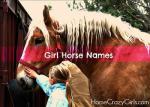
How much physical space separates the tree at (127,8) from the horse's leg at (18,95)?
28.8ft

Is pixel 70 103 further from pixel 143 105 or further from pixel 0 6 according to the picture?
pixel 0 6

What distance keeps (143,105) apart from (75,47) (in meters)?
0.96

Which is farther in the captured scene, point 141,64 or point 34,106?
point 34,106

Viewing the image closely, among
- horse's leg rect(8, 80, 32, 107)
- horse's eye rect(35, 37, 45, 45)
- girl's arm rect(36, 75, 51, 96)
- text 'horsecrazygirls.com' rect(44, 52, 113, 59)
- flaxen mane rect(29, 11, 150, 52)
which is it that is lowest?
horse's leg rect(8, 80, 32, 107)

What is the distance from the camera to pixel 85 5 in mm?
18484

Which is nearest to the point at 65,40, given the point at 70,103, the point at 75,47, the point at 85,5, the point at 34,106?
the point at 75,47

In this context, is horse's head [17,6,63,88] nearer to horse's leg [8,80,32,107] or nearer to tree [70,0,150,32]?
horse's leg [8,80,32,107]

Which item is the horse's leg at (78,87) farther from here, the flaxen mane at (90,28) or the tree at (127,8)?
the tree at (127,8)

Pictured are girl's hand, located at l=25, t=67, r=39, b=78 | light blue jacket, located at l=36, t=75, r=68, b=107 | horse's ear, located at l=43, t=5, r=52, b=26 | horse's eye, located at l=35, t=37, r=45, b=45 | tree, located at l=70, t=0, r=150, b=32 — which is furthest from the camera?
tree, located at l=70, t=0, r=150, b=32

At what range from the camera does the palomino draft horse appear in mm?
6070

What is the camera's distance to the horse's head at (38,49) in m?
6.34

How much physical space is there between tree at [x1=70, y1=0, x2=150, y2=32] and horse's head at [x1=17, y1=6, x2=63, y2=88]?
10.8 meters

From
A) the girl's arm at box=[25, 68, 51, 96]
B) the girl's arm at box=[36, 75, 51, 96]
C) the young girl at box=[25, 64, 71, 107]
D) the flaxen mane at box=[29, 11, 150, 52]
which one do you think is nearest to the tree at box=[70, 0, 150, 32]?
the flaxen mane at box=[29, 11, 150, 52]

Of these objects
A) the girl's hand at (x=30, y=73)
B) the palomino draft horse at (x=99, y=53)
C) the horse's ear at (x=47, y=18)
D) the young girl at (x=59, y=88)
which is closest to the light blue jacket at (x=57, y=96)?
the young girl at (x=59, y=88)
